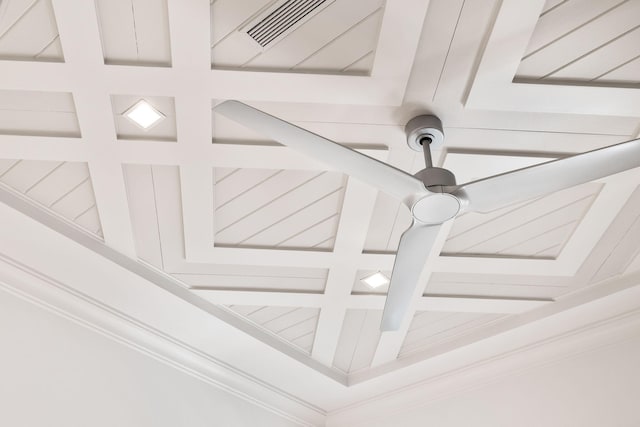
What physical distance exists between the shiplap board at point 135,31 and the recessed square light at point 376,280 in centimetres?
139

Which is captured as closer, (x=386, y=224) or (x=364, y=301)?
(x=386, y=224)

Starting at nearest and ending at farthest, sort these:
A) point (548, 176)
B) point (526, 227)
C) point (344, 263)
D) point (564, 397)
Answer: point (548, 176)
point (526, 227)
point (344, 263)
point (564, 397)

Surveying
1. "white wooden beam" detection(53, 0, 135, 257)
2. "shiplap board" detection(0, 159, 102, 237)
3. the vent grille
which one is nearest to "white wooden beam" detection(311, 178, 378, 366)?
the vent grille

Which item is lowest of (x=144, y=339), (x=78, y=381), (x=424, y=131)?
(x=78, y=381)

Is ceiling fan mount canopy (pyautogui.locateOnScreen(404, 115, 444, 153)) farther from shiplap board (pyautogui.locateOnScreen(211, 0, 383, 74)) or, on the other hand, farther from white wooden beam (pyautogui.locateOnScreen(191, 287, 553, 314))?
white wooden beam (pyautogui.locateOnScreen(191, 287, 553, 314))

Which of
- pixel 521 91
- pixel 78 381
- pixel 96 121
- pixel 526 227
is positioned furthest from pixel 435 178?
pixel 78 381

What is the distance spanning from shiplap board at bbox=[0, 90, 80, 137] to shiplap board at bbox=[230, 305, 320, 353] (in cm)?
127

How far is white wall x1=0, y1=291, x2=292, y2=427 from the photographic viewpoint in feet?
7.07

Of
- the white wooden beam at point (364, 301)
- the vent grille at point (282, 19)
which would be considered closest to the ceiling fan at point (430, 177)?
the vent grille at point (282, 19)

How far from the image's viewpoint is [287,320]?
2.88 m

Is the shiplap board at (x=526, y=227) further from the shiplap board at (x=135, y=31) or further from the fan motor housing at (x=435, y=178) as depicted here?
the shiplap board at (x=135, y=31)

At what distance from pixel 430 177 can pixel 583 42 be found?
625 mm

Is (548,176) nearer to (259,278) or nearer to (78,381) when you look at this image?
(259,278)

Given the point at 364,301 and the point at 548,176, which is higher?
the point at 364,301
